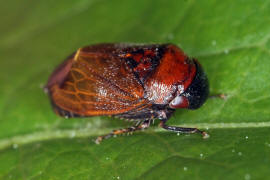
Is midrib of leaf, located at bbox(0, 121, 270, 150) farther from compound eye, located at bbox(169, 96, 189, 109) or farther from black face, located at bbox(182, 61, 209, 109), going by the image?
black face, located at bbox(182, 61, 209, 109)

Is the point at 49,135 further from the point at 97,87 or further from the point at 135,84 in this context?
the point at 135,84

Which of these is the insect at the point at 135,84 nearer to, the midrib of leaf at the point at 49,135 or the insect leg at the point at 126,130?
the insect leg at the point at 126,130

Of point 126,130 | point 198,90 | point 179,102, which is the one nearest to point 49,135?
point 126,130

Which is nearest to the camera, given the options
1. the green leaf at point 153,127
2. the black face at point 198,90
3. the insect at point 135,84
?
the green leaf at point 153,127

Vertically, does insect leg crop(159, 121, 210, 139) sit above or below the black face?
below

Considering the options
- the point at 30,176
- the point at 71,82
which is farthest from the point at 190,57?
the point at 30,176

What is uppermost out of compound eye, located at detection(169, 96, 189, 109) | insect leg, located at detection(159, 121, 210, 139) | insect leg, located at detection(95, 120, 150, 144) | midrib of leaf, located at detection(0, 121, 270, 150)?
compound eye, located at detection(169, 96, 189, 109)

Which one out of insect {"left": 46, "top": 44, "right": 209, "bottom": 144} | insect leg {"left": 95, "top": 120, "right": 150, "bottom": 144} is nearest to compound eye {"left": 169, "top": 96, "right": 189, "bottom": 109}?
insect {"left": 46, "top": 44, "right": 209, "bottom": 144}

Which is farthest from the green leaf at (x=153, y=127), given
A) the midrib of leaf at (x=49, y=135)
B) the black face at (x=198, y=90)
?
the black face at (x=198, y=90)

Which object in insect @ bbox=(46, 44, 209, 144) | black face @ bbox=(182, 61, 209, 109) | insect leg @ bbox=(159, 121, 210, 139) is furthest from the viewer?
insect @ bbox=(46, 44, 209, 144)
